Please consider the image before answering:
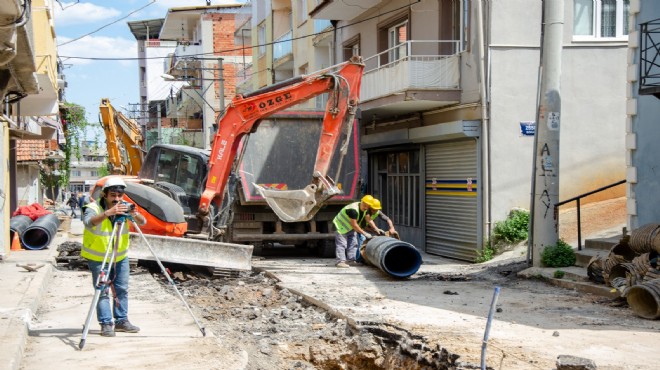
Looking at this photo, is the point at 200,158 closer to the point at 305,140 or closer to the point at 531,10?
the point at 305,140

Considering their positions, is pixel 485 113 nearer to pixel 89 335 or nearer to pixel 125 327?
pixel 125 327

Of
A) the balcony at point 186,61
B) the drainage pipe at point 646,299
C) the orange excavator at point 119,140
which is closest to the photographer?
the drainage pipe at point 646,299

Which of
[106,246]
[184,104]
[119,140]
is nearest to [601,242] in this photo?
[106,246]

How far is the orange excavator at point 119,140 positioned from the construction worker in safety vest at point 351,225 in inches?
403

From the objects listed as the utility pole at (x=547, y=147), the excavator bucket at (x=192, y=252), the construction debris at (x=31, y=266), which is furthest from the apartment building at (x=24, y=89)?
the utility pole at (x=547, y=147)

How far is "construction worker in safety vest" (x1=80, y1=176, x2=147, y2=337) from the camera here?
291 inches

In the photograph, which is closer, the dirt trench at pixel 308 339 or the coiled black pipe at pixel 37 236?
the dirt trench at pixel 308 339

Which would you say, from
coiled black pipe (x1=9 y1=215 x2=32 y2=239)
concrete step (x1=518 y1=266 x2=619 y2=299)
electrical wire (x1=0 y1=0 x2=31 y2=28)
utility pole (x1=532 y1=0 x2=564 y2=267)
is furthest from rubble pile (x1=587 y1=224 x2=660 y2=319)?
coiled black pipe (x1=9 y1=215 x2=32 y2=239)

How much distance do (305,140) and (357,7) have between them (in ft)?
23.4

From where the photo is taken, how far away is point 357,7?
2155 centimetres

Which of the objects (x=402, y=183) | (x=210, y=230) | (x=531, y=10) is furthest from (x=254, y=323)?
(x=402, y=183)

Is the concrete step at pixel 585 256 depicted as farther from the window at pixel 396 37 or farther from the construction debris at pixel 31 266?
the construction debris at pixel 31 266

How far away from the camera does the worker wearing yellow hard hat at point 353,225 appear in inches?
536

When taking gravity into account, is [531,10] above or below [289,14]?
below
